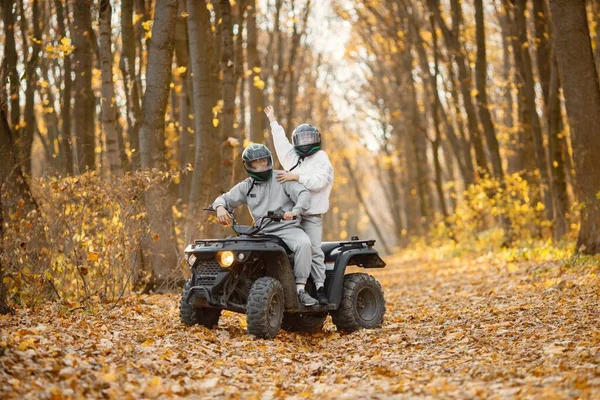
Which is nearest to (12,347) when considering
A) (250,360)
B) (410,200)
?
(250,360)

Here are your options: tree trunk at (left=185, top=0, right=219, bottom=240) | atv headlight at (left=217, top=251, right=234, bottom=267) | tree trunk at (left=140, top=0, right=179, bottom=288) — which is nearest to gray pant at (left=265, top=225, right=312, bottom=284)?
atv headlight at (left=217, top=251, right=234, bottom=267)

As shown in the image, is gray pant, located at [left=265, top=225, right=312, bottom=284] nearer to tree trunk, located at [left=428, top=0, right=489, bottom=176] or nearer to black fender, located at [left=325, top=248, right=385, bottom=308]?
black fender, located at [left=325, top=248, right=385, bottom=308]

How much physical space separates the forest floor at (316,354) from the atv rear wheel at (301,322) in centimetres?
16

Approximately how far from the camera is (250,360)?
271 inches

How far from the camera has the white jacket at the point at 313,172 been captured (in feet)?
28.3

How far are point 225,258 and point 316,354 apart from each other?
128cm

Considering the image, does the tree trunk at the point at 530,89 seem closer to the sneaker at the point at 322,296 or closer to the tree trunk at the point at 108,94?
the tree trunk at the point at 108,94

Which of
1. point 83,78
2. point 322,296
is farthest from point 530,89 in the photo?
point 322,296

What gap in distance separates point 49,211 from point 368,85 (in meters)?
27.4

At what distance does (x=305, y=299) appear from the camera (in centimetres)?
829

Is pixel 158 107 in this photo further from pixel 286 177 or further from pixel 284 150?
pixel 286 177

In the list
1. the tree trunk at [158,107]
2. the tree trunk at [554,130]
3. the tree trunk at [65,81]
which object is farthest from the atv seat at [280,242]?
the tree trunk at [554,130]

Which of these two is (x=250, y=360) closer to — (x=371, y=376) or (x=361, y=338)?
(x=371, y=376)

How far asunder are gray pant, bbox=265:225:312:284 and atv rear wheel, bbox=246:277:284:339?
0.37 m
